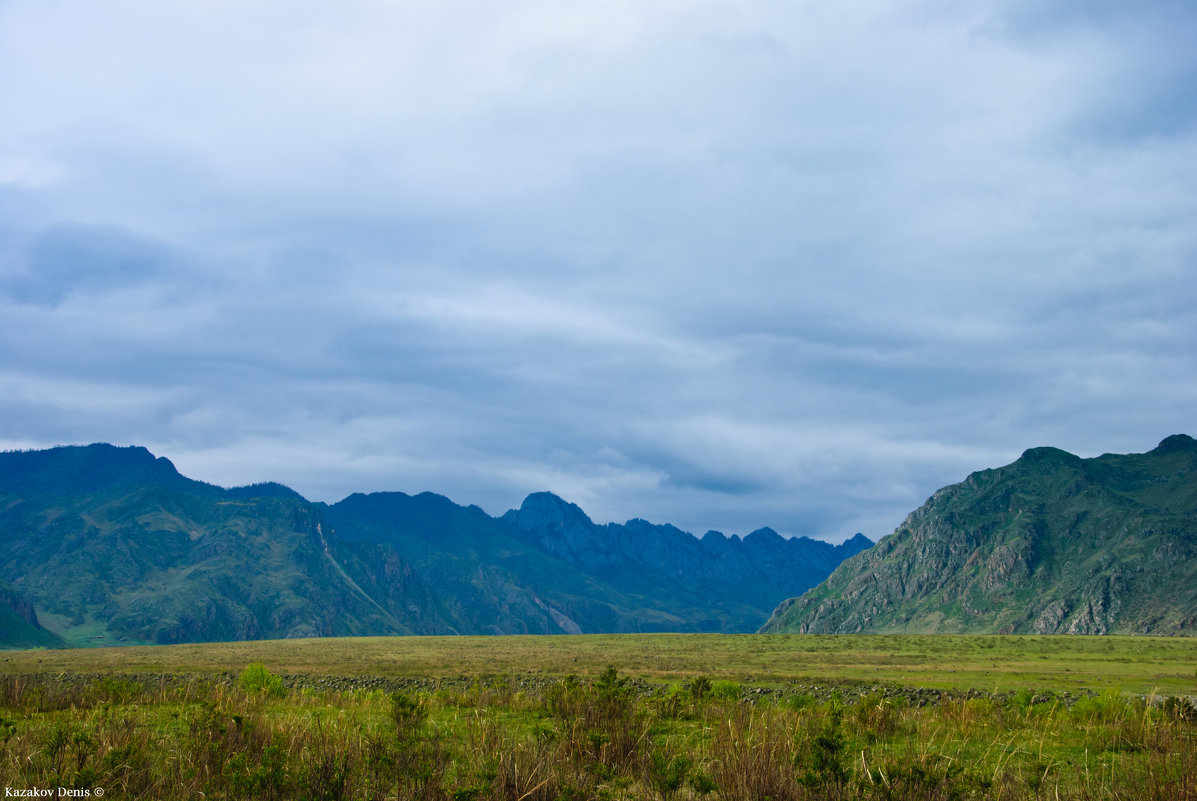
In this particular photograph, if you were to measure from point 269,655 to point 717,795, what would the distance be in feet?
234

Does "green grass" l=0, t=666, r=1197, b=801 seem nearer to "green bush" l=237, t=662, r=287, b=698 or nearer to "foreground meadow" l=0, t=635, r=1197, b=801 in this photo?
"foreground meadow" l=0, t=635, r=1197, b=801

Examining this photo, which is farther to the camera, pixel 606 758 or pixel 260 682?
pixel 260 682

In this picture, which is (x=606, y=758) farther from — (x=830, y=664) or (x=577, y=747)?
(x=830, y=664)

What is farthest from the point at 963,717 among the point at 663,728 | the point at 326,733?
the point at 326,733

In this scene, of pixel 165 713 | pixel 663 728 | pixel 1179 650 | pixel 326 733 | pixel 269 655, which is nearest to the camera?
pixel 326 733

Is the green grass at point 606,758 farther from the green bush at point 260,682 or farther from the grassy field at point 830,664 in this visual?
the grassy field at point 830,664

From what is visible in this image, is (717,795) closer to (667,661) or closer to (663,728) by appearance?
(663,728)

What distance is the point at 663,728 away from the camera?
16.1 metres

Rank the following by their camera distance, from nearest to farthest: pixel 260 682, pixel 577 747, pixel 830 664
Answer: pixel 577 747 → pixel 260 682 → pixel 830 664

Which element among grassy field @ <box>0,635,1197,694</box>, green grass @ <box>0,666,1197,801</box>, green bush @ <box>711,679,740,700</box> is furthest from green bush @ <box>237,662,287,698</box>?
Answer: grassy field @ <box>0,635,1197,694</box>

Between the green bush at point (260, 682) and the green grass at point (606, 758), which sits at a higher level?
the green grass at point (606, 758)

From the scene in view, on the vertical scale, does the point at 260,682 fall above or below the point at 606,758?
below

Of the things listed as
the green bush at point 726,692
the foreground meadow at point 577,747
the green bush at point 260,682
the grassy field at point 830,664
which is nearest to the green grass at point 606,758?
the foreground meadow at point 577,747

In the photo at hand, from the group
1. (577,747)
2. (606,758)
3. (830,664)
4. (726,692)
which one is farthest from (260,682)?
(830,664)
